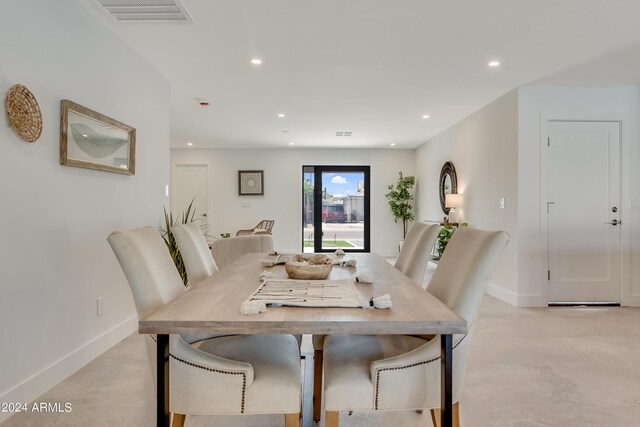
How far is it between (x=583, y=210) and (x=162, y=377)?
4.31 m

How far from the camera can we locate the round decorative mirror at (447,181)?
5.41 metres

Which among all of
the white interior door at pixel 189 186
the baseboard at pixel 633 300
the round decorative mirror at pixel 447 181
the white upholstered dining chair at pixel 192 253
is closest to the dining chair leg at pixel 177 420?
the white upholstered dining chair at pixel 192 253

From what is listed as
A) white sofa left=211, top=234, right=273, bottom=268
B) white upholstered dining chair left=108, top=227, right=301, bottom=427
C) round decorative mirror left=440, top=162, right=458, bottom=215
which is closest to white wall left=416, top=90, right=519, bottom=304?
round decorative mirror left=440, top=162, right=458, bottom=215

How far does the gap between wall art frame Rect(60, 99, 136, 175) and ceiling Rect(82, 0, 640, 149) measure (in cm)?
69

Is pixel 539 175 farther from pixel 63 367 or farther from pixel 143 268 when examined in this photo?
pixel 63 367

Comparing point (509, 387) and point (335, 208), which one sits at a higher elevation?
point (335, 208)

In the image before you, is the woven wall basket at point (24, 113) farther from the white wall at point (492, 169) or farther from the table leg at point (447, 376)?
the white wall at point (492, 169)

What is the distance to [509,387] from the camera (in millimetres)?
2053

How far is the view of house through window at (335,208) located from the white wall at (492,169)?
87.5 inches

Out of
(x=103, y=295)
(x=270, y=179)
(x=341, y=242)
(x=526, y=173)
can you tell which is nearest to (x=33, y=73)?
(x=103, y=295)

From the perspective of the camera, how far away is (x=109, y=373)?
2.23 meters

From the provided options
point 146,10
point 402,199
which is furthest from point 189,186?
point 146,10

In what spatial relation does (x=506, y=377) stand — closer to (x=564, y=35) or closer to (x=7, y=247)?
(x=564, y=35)

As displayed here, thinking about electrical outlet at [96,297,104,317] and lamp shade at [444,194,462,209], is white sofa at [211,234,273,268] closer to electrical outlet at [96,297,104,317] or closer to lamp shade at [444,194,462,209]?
electrical outlet at [96,297,104,317]
